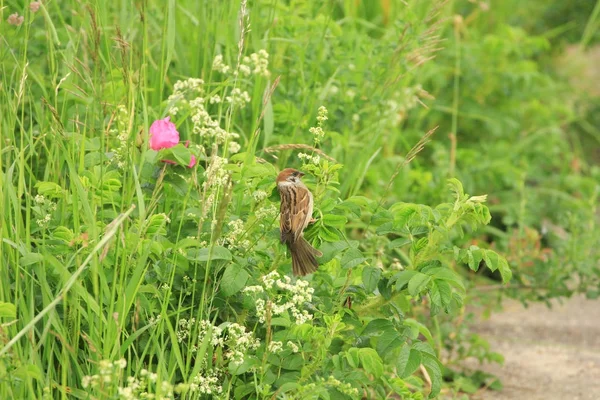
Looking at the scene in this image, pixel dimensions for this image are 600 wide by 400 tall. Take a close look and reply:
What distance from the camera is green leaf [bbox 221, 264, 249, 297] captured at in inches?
93.8

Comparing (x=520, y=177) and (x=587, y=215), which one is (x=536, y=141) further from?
(x=587, y=215)

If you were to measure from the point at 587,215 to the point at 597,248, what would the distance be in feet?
1.24

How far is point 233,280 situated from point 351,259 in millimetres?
303

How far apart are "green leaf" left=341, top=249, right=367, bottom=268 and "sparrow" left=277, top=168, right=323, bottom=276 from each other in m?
0.06

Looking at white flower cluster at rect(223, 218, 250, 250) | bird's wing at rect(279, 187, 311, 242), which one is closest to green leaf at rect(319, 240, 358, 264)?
bird's wing at rect(279, 187, 311, 242)

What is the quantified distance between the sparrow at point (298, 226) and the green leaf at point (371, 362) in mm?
250

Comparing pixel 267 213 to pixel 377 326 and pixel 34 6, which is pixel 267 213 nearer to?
pixel 377 326

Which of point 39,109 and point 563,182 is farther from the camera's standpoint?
point 563,182

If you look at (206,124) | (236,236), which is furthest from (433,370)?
(206,124)

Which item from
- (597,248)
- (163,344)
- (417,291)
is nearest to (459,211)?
(417,291)

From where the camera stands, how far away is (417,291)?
230 cm

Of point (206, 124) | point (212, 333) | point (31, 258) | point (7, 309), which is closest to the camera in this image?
point (7, 309)

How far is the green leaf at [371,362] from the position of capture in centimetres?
232

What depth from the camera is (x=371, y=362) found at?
232 cm
